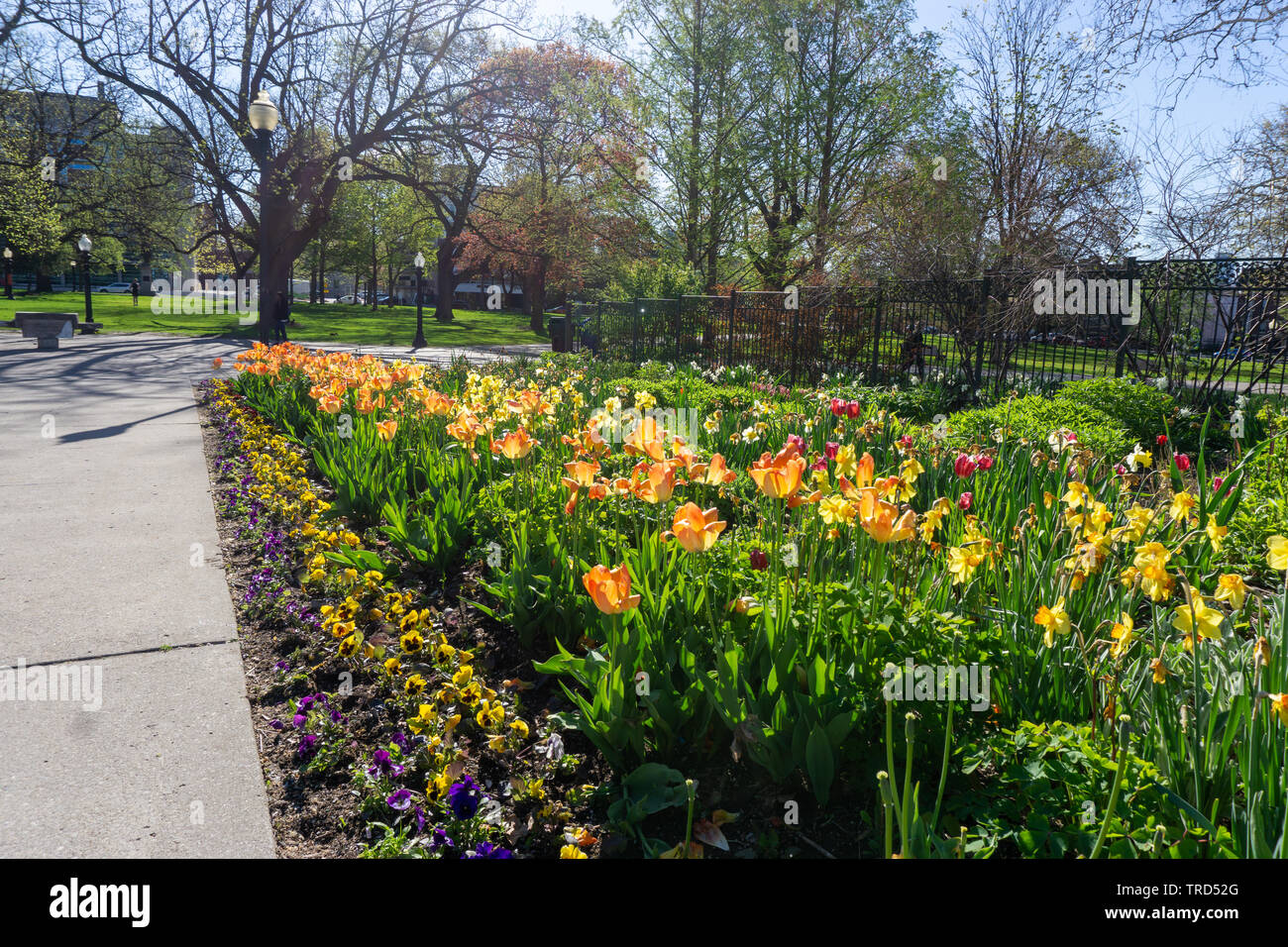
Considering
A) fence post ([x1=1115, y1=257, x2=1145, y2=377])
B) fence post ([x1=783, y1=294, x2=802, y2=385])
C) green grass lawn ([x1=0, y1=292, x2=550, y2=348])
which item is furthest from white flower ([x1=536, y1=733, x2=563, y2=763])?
green grass lawn ([x1=0, y1=292, x2=550, y2=348])

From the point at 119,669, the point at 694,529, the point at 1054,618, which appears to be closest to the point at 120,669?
the point at 119,669

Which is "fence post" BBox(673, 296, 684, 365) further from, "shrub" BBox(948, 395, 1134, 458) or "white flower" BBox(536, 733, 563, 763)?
"white flower" BBox(536, 733, 563, 763)

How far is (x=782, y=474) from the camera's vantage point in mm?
2512

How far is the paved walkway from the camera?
7.20 feet

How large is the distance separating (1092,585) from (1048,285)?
7.42m

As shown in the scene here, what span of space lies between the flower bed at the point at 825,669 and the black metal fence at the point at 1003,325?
19.4ft

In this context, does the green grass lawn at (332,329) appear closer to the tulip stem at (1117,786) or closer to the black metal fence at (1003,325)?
the black metal fence at (1003,325)

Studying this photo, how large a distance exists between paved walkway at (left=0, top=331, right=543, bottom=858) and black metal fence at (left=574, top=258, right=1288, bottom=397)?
7747mm

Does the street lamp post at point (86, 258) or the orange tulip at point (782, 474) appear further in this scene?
the street lamp post at point (86, 258)

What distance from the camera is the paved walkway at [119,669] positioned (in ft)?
7.20

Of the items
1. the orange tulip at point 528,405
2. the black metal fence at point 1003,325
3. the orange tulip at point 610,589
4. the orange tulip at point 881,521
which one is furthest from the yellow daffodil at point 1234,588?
the black metal fence at point 1003,325

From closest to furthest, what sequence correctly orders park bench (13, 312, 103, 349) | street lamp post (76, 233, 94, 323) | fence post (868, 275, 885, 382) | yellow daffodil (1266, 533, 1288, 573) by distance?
yellow daffodil (1266, 533, 1288, 573) < fence post (868, 275, 885, 382) < park bench (13, 312, 103, 349) < street lamp post (76, 233, 94, 323)

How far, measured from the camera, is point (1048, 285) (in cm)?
909

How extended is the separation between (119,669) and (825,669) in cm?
273
